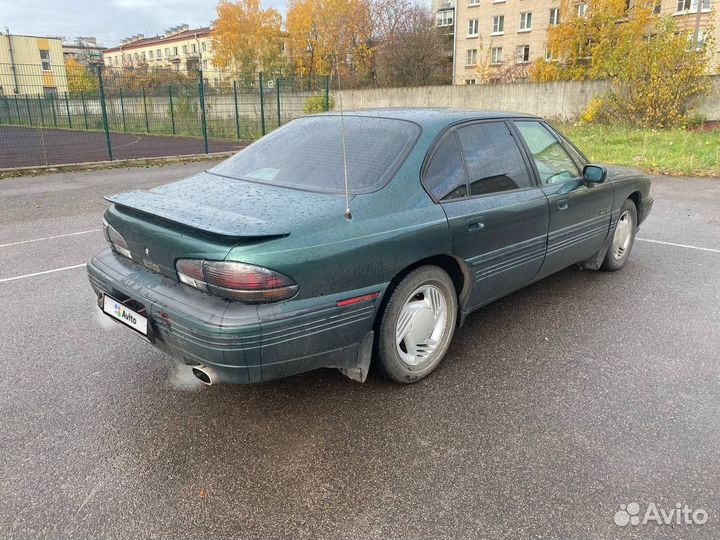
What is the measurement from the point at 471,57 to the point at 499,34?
3507 mm

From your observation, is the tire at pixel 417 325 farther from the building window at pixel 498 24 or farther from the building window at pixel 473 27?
the building window at pixel 473 27

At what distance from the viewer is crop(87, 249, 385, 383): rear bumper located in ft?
7.58

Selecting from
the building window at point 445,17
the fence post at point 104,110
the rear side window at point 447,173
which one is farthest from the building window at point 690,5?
the rear side window at point 447,173

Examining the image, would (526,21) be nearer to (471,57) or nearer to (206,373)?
(471,57)

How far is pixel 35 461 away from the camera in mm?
2428

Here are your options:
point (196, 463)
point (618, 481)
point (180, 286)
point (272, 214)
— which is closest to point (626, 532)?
point (618, 481)

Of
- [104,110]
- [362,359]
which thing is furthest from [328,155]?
[104,110]

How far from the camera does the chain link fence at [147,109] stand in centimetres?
1631

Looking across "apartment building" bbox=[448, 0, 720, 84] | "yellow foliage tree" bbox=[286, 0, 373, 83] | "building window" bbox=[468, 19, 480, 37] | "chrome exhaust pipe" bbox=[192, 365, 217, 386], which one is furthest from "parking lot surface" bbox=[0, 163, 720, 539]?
"building window" bbox=[468, 19, 480, 37]

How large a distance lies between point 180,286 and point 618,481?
2198mm

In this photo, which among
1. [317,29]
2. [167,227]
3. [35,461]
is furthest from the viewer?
[317,29]

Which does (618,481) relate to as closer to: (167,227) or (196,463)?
(196,463)

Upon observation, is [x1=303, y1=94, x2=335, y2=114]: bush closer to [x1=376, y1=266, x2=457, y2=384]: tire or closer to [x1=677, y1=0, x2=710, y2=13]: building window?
[x1=376, y1=266, x2=457, y2=384]: tire

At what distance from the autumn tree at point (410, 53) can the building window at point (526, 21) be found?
7476 mm
